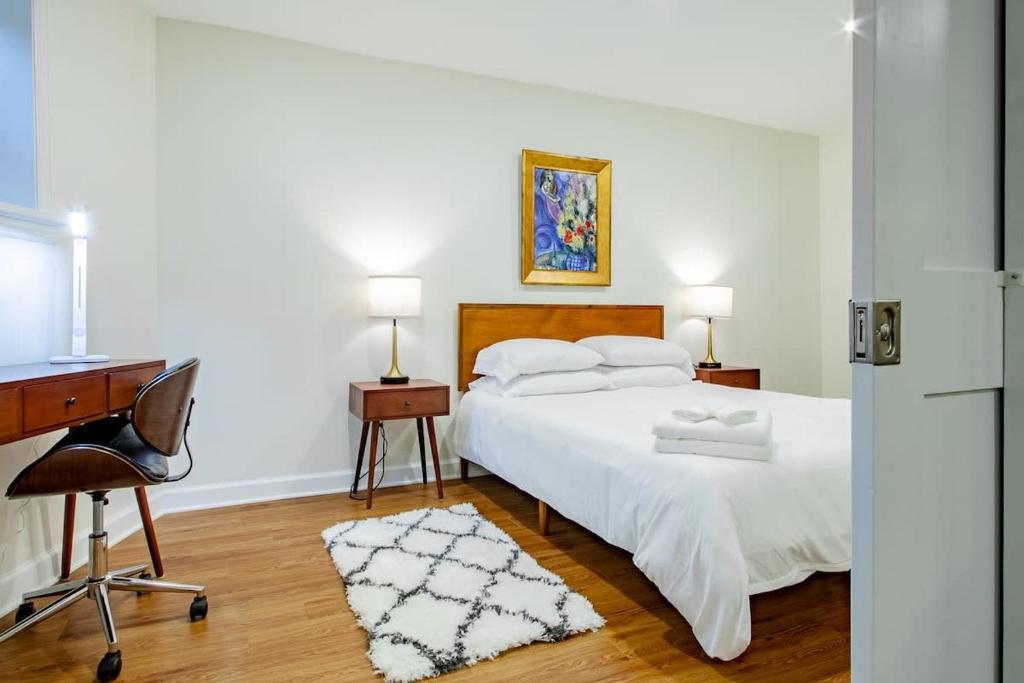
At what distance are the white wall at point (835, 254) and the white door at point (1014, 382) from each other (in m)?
4.45

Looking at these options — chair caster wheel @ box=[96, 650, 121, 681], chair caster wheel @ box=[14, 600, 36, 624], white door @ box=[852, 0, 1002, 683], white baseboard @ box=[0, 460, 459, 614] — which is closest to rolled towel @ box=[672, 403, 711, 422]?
white door @ box=[852, 0, 1002, 683]

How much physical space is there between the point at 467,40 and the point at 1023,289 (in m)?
3.16

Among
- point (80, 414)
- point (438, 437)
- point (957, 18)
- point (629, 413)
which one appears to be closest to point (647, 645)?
point (629, 413)

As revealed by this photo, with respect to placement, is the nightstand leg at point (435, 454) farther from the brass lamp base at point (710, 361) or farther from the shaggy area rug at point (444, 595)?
the brass lamp base at point (710, 361)

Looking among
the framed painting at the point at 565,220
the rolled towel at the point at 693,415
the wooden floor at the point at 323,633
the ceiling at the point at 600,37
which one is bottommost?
the wooden floor at the point at 323,633

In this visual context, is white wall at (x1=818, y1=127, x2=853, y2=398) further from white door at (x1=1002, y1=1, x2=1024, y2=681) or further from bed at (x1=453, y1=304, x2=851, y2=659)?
white door at (x1=1002, y1=1, x2=1024, y2=681)

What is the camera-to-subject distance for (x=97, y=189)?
8.67 feet

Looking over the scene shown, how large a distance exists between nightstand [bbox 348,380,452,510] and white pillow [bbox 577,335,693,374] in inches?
42.4

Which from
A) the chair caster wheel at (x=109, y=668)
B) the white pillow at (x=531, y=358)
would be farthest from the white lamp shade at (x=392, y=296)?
the chair caster wheel at (x=109, y=668)

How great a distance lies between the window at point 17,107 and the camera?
2.15 meters

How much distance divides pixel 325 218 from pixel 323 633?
92.1 inches

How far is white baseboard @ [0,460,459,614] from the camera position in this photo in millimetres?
2170

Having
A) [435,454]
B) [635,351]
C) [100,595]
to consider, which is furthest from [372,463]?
[635,351]

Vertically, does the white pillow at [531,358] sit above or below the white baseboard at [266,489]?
above
